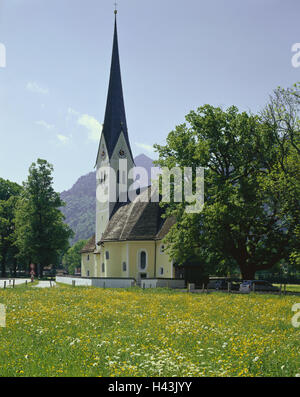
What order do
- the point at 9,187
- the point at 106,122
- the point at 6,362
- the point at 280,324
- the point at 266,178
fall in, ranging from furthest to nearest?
1. the point at 9,187
2. the point at 106,122
3. the point at 266,178
4. the point at 280,324
5. the point at 6,362

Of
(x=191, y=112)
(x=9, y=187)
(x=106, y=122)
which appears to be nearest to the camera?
(x=191, y=112)

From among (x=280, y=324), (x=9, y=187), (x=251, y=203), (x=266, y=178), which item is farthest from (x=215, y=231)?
(x=9, y=187)

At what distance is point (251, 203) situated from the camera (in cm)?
3728

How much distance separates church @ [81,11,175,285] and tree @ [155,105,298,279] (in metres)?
8.36

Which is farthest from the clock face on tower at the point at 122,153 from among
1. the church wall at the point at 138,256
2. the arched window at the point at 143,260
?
the arched window at the point at 143,260

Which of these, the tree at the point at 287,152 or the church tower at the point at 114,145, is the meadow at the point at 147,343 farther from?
the church tower at the point at 114,145

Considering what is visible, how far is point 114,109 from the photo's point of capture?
70188 mm

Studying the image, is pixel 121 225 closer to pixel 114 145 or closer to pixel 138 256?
pixel 138 256

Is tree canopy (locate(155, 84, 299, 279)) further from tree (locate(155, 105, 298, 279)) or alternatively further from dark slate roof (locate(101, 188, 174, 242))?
dark slate roof (locate(101, 188, 174, 242))

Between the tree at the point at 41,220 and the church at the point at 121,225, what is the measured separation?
6.51 m

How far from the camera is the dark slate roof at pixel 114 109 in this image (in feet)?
229

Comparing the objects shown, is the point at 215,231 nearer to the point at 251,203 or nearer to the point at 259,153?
the point at 251,203

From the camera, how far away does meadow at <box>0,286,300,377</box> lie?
961 cm
